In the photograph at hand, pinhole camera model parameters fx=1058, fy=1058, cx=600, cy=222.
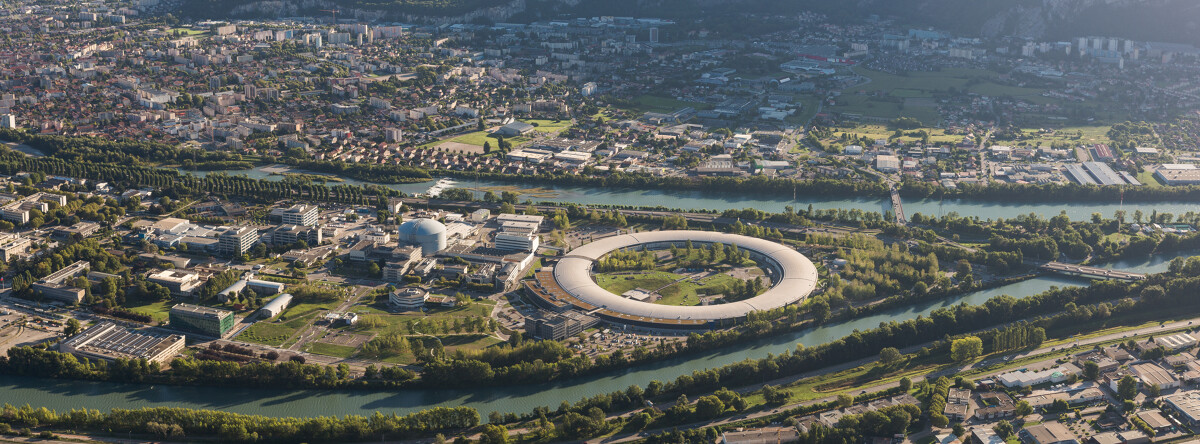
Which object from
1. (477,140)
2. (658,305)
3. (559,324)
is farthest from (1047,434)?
(477,140)

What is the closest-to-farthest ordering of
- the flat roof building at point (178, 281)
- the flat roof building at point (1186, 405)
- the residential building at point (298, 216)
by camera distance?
the flat roof building at point (1186, 405) < the flat roof building at point (178, 281) < the residential building at point (298, 216)

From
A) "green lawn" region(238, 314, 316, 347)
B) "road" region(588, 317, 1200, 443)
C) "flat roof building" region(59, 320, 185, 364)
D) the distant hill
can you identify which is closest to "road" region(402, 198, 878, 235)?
"road" region(588, 317, 1200, 443)

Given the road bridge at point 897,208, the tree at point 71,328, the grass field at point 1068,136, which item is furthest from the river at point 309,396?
the grass field at point 1068,136

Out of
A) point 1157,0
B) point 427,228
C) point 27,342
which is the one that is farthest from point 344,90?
point 1157,0

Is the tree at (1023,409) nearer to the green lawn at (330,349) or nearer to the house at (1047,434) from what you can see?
the house at (1047,434)

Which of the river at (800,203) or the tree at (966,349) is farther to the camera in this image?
the river at (800,203)

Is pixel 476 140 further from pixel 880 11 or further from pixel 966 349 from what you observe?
pixel 880 11
